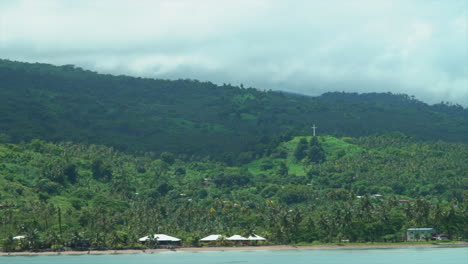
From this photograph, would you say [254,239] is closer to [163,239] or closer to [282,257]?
[282,257]

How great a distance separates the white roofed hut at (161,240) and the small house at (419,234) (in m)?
50.3

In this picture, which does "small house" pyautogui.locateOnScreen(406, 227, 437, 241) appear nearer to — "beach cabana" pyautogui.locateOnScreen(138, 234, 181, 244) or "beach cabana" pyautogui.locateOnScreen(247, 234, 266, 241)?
"beach cabana" pyautogui.locateOnScreen(247, 234, 266, 241)

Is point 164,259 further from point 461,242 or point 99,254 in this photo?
point 461,242

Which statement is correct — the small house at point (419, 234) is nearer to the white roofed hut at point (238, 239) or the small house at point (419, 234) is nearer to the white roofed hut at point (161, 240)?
the white roofed hut at point (238, 239)

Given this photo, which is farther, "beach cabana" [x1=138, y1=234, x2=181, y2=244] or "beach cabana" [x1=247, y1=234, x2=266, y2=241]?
"beach cabana" [x1=247, y1=234, x2=266, y2=241]

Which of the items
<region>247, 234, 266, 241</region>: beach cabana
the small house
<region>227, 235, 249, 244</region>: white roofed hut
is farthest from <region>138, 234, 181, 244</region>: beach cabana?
the small house

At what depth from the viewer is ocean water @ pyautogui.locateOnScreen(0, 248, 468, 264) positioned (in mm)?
154375

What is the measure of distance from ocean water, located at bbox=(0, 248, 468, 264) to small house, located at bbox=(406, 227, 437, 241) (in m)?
3.44

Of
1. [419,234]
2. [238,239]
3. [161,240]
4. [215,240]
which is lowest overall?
[215,240]

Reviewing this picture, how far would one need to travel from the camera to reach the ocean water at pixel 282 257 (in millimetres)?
154375

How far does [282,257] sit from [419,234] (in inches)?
1310

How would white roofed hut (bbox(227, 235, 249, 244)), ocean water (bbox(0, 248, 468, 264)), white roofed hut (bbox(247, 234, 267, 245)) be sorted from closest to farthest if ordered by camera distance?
ocean water (bbox(0, 248, 468, 264)) → white roofed hut (bbox(227, 235, 249, 244)) → white roofed hut (bbox(247, 234, 267, 245))

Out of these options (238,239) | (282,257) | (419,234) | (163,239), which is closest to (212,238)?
(238,239)

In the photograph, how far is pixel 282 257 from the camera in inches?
6693
